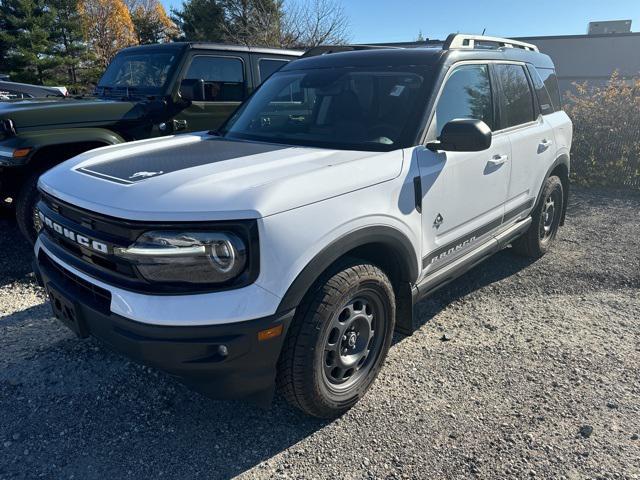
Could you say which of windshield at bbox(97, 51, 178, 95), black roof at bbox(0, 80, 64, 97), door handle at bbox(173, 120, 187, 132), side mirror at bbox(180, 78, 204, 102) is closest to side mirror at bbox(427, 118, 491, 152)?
side mirror at bbox(180, 78, 204, 102)

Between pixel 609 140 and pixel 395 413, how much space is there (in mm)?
7898

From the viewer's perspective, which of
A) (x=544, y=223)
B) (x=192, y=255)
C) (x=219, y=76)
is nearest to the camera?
(x=192, y=255)

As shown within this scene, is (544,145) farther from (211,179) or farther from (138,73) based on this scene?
(138,73)

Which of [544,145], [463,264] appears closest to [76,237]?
[463,264]

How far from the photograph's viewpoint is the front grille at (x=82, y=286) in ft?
7.45

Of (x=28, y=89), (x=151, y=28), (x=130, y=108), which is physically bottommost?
(x=130, y=108)

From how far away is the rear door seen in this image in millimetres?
3850

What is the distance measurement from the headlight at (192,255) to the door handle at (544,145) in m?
3.21

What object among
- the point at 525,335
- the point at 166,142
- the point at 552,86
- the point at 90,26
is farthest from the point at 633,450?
the point at 90,26

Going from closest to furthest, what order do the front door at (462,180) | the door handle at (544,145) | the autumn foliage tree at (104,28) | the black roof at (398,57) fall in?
the front door at (462,180) → the black roof at (398,57) → the door handle at (544,145) → the autumn foliage tree at (104,28)

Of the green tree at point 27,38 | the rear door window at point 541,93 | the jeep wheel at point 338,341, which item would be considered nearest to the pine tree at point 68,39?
the green tree at point 27,38

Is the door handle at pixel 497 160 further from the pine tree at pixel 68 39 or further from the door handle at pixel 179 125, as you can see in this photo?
→ the pine tree at pixel 68 39

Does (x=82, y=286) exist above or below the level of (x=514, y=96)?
below

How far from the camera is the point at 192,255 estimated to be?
2.06m
